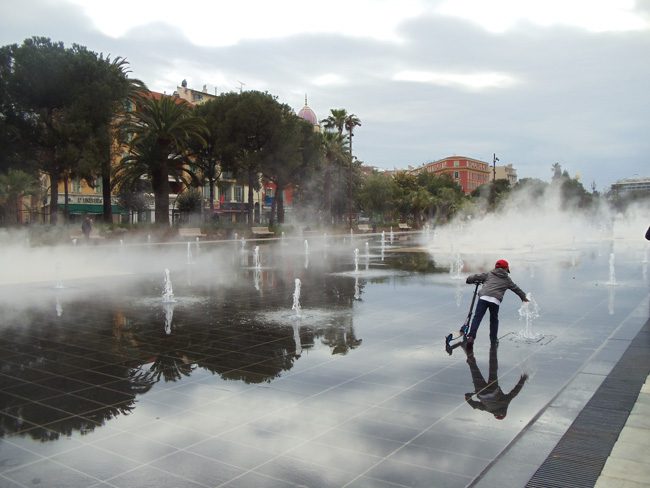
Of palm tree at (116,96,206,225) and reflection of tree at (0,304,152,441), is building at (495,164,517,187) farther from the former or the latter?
reflection of tree at (0,304,152,441)

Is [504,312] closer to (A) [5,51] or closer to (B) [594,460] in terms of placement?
(B) [594,460]

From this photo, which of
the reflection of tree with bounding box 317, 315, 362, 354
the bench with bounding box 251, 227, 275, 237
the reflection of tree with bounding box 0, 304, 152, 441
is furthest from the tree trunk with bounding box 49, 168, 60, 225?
the reflection of tree with bounding box 317, 315, 362, 354

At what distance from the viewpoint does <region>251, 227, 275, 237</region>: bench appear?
42.1 metres

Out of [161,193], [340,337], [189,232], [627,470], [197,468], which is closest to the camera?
[627,470]

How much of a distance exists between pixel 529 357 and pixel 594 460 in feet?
10.7

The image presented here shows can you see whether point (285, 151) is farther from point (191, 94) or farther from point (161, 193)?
point (191, 94)

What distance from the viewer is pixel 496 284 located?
7.79m

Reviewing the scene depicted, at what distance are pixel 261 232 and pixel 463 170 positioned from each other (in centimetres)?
9726

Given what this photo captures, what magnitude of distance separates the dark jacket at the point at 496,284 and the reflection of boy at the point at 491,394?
1.11 metres

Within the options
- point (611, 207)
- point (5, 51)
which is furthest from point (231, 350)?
point (611, 207)

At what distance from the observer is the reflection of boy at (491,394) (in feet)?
17.8

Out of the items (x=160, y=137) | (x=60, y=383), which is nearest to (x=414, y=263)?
(x=60, y=383)

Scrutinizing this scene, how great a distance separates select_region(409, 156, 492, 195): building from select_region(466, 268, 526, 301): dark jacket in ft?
397

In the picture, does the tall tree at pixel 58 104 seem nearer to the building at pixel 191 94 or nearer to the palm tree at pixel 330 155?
the palm tree at pixel 330 155
